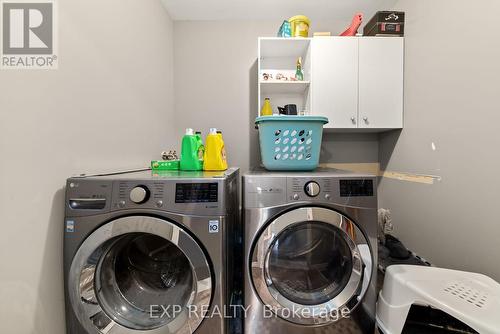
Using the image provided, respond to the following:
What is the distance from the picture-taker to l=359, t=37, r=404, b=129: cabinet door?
1.70 metres

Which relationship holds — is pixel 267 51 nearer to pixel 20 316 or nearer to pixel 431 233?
pixel 431 233

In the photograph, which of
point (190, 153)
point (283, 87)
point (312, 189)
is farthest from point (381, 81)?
point (190, 153)

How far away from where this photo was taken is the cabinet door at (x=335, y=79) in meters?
1.70

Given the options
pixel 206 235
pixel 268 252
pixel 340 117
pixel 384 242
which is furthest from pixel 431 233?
pixel 206 235

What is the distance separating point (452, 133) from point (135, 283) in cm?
188

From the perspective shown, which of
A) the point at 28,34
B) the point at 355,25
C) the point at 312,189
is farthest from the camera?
the point at 355,25

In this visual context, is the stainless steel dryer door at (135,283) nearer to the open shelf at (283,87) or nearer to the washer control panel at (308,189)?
the washer control panel at (308,189)

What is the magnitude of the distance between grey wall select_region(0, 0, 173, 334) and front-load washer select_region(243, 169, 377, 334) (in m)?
0.77

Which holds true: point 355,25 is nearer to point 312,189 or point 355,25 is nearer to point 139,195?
point 312,189

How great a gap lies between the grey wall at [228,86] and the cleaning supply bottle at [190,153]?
0.78m

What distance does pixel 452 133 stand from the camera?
129 centimetres

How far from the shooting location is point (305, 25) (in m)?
1.73

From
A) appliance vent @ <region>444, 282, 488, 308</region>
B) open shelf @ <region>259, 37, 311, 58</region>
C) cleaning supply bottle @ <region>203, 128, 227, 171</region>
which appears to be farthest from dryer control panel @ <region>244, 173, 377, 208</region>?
open shelf @ <region>259, 37, 311, 58</region>

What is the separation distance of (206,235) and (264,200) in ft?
0.98
